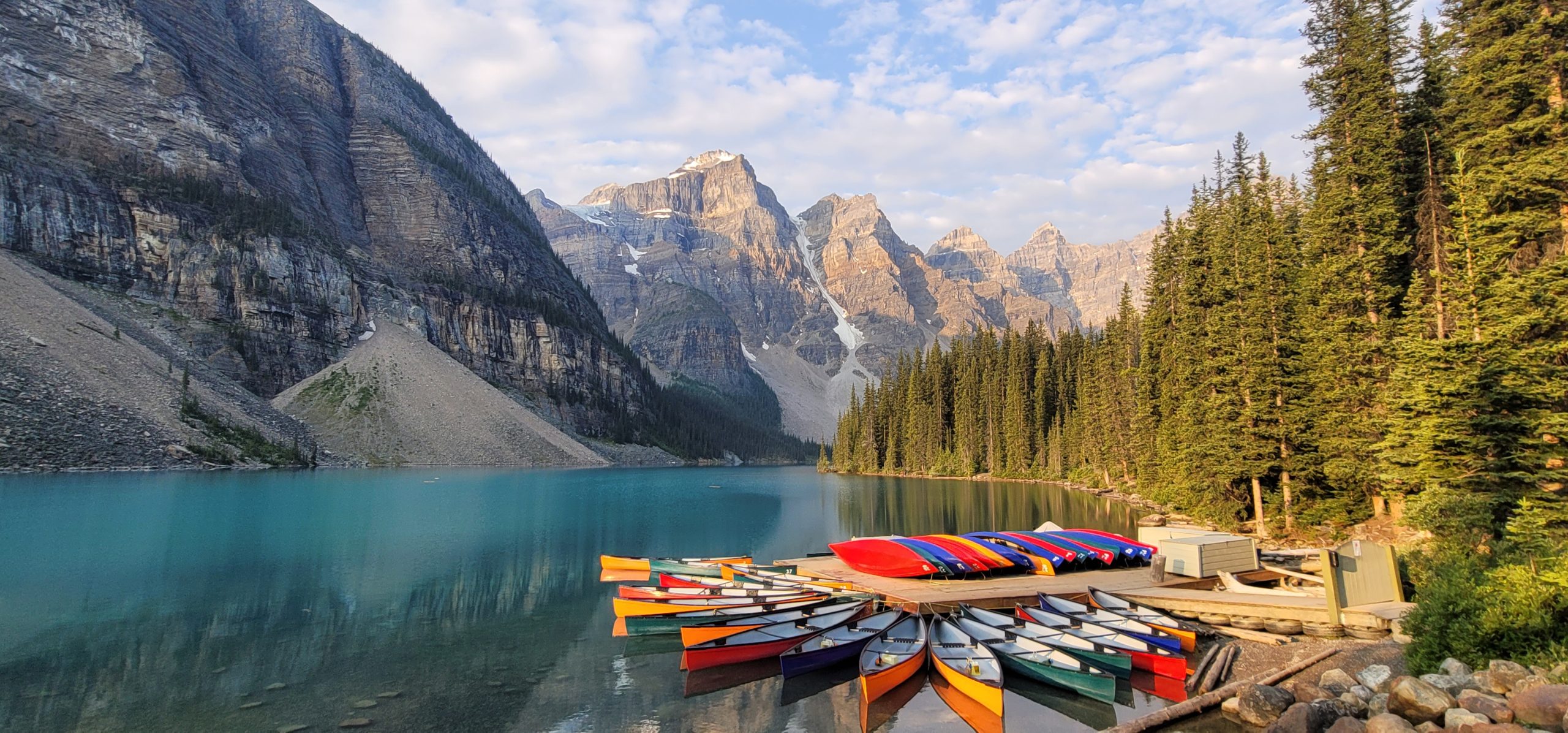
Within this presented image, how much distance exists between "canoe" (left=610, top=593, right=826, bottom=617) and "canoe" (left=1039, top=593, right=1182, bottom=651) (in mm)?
6583

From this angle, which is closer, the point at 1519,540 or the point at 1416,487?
the point at 1519,540

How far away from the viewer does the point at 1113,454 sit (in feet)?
240

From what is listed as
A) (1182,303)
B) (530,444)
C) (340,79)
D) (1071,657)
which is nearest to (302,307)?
(530,444)

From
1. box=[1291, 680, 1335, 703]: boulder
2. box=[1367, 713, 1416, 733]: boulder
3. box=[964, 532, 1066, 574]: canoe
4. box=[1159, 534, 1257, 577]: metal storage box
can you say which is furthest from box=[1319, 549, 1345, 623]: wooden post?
box=[1367, 713, 1416, 733]: boulder

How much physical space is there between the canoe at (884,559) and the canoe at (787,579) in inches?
93.7

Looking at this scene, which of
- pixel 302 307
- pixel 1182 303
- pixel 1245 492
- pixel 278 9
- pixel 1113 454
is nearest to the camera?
pixel 1245 492

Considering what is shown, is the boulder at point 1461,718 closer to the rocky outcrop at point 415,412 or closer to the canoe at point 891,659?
the canoe at point 891,659

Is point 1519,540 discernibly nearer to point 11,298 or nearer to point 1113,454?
point 1113,454

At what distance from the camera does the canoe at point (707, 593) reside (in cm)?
2214

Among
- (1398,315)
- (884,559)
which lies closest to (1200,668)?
(884,559)

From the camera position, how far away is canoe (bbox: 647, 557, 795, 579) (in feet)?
89.0

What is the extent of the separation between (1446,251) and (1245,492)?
16.1 meters

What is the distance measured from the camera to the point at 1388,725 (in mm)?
10312

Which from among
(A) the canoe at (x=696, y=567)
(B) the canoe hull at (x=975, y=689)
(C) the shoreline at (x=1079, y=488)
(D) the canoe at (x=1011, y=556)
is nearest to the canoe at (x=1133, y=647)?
(B) the canoe hull at (x=975, y=689)
